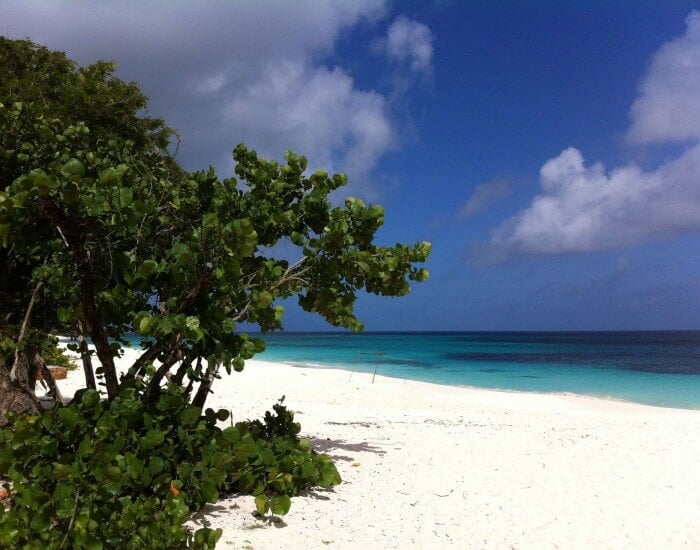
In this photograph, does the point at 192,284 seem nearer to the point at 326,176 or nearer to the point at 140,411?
the point at 140,411

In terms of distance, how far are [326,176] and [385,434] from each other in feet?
17.4

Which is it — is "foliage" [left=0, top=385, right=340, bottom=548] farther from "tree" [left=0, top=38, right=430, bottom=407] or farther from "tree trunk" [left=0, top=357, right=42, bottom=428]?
"tree trunk" [left=0, top=357, right=42, bottom=428]

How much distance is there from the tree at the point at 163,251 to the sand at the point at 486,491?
1.84 metres

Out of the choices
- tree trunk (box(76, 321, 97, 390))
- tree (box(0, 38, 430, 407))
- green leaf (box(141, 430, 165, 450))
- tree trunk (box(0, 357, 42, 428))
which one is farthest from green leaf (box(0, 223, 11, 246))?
tree trunk (box(0, 357, 42, 428))

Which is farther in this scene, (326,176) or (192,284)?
(326,176)

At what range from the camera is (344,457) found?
777 centimetres

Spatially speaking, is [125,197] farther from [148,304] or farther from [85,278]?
[148,304]

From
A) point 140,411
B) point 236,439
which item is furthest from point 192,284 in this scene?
point 236,439

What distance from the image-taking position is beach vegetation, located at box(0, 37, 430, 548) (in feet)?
13.5

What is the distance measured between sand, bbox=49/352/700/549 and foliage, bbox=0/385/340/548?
1.12ft

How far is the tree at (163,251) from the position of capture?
4.32 metres

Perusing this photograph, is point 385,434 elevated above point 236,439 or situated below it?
below

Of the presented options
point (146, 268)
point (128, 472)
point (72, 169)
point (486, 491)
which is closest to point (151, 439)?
point (128, 472)

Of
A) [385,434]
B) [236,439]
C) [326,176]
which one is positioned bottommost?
[385,434]
